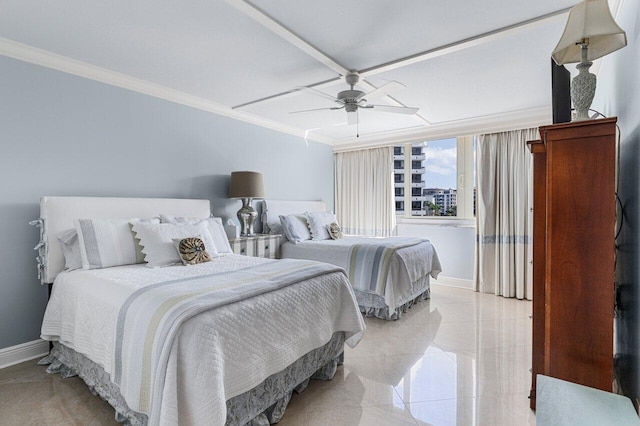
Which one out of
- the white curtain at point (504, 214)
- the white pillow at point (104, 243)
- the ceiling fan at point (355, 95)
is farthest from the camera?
the white curtain at point (504, 214)

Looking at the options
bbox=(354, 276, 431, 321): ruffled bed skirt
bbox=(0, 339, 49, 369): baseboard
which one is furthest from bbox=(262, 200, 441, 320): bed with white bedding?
bbox=(0, 339, 49, 369): baseboard

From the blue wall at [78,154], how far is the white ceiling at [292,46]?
0.18m

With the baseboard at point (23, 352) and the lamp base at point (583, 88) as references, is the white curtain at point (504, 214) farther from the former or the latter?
the baseboard at point (23, 352)

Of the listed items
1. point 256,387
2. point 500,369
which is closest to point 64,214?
point 256,387

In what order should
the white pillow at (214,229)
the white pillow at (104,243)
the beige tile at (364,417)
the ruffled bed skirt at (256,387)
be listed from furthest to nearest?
the white pillow at (214,229), the white pillow at (104,243), the beige tile at (364,417), the ruffled bed skirt at (256,387)

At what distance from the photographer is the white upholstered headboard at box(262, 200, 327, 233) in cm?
452

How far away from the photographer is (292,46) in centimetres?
244

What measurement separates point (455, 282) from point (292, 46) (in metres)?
4.03

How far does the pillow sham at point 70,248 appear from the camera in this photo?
7.93ft

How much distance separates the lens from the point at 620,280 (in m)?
1.85

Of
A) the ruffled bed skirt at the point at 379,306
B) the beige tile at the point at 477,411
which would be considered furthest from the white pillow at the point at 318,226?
the beige tile at the point at 477,411

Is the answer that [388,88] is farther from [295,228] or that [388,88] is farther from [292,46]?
[295,228]

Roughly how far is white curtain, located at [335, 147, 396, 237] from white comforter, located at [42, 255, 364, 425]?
3321mm

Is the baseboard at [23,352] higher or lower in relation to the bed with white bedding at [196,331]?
lower
